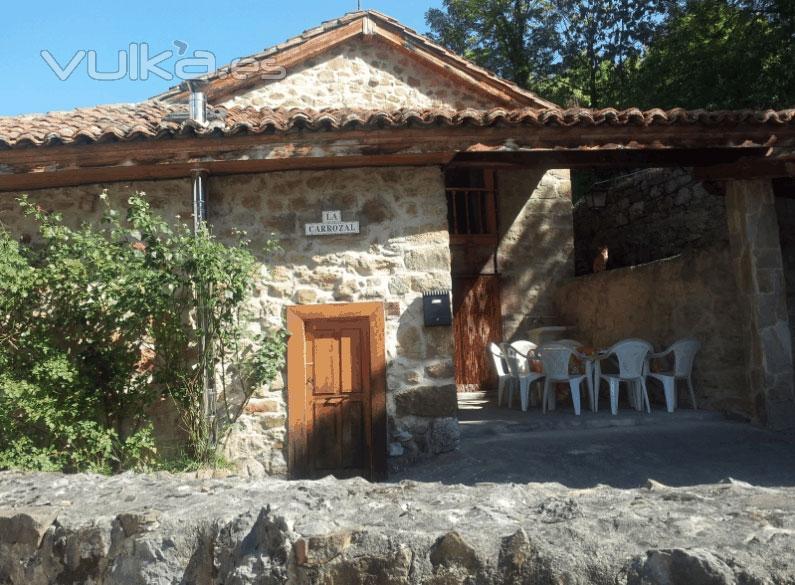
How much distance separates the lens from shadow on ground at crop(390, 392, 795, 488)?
5.59m

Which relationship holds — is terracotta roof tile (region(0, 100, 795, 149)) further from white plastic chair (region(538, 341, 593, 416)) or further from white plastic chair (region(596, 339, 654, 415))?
white plastic chair (region(538, 341, 593, 416))

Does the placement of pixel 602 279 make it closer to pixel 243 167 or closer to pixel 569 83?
pixel 243 167

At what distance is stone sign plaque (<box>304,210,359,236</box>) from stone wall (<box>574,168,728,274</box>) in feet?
17.7

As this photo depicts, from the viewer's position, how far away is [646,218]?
1134cm

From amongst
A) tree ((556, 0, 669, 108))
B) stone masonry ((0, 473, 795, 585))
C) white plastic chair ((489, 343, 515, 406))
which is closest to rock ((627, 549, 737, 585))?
stone masonry ((0, 473, 795, 585))

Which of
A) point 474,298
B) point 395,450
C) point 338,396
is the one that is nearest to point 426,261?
point 338,396

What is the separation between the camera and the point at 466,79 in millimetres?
10594

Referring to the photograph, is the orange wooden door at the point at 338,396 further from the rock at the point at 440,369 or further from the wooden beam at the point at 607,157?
the wooden beam at the point at 607,157

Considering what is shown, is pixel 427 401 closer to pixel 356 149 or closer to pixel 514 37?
pixel 356 149

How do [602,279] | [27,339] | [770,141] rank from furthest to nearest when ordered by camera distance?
[602,279] → [770,141] → [27,339]

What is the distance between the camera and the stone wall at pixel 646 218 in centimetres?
1028

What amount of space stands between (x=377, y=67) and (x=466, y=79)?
1.34 m

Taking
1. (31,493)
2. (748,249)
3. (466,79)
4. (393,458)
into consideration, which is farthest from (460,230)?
(31,493)

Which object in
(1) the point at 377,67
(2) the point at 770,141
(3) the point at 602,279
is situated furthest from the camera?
(1) the point at 377,67
